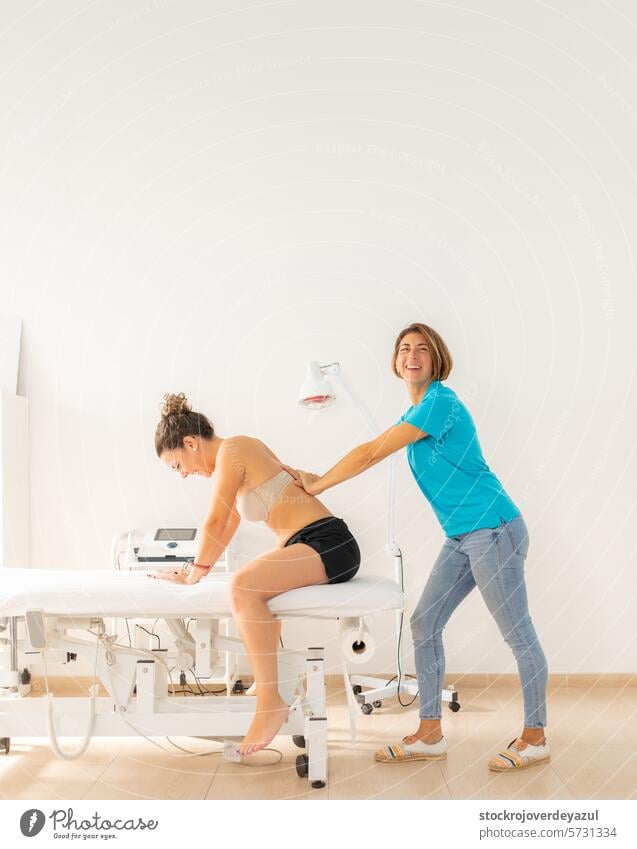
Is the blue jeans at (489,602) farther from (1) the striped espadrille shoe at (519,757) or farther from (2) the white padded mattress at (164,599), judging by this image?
(2) the white padded mattress at (164,599)

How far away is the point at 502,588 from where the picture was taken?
2.46 meters

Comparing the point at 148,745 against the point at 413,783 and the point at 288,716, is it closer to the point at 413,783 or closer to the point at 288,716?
the point at 288,716

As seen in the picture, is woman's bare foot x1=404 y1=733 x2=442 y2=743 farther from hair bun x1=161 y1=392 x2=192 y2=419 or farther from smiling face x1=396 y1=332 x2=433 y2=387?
hair bun x1=161 y1=392 x2=192 y2=419

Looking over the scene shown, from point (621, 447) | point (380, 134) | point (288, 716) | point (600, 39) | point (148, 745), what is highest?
point (600, 39)

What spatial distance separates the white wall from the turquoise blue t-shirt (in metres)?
1.28

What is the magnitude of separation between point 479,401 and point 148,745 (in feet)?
6.10

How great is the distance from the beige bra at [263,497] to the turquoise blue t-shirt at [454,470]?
15.1 inches

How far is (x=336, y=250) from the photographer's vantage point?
153 inches

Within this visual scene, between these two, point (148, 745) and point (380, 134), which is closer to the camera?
A: point (148, 745)

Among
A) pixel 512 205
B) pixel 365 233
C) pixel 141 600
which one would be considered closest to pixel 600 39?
pixel 512 205

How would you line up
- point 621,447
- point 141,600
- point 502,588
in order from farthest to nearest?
point 621,447 < point 502,588 < point 141,600

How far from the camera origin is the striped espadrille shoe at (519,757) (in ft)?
8.09

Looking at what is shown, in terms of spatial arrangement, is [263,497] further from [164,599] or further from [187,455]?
[164,599]
